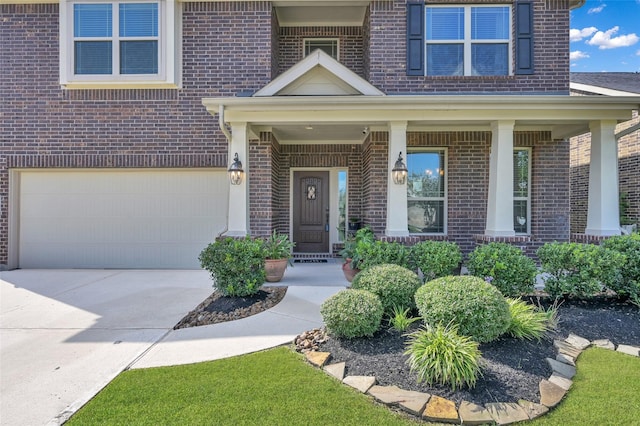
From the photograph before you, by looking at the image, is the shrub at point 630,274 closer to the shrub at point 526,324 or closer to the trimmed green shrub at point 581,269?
the trimmed green shrub at point 581,269

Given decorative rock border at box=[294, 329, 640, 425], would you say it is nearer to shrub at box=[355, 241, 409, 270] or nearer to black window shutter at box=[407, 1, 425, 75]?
shrub at box=[355, 241, 409, 270]

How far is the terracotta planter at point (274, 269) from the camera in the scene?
5906 mm

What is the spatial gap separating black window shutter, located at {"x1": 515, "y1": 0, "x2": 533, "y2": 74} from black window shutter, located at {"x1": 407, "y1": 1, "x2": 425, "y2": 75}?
6.53ft

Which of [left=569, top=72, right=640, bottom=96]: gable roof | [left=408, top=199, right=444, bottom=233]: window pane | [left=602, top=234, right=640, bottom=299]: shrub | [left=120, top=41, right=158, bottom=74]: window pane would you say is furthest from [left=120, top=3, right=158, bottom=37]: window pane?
[left=569, top=72, right=640, bottom=96]: gable roof

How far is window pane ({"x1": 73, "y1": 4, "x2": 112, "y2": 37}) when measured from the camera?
7.38m

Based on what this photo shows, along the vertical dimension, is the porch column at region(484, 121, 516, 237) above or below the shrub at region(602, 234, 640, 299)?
above

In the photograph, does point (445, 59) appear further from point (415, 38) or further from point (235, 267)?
point (235, 267)

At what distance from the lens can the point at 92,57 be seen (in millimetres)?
7418

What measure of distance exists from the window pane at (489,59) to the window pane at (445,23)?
491mm

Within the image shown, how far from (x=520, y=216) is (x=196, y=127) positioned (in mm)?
7239

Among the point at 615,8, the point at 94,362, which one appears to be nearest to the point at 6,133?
the point at 94,362

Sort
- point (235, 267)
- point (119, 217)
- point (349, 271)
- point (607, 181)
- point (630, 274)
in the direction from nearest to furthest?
1. point (630, 274)
2. point (235, 267)
3. point (349, 271)
4. point (607, 181)
5. point (119, 217)

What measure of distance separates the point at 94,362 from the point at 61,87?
22.9 feet

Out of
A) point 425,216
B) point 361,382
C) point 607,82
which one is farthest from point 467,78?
point 361,382
